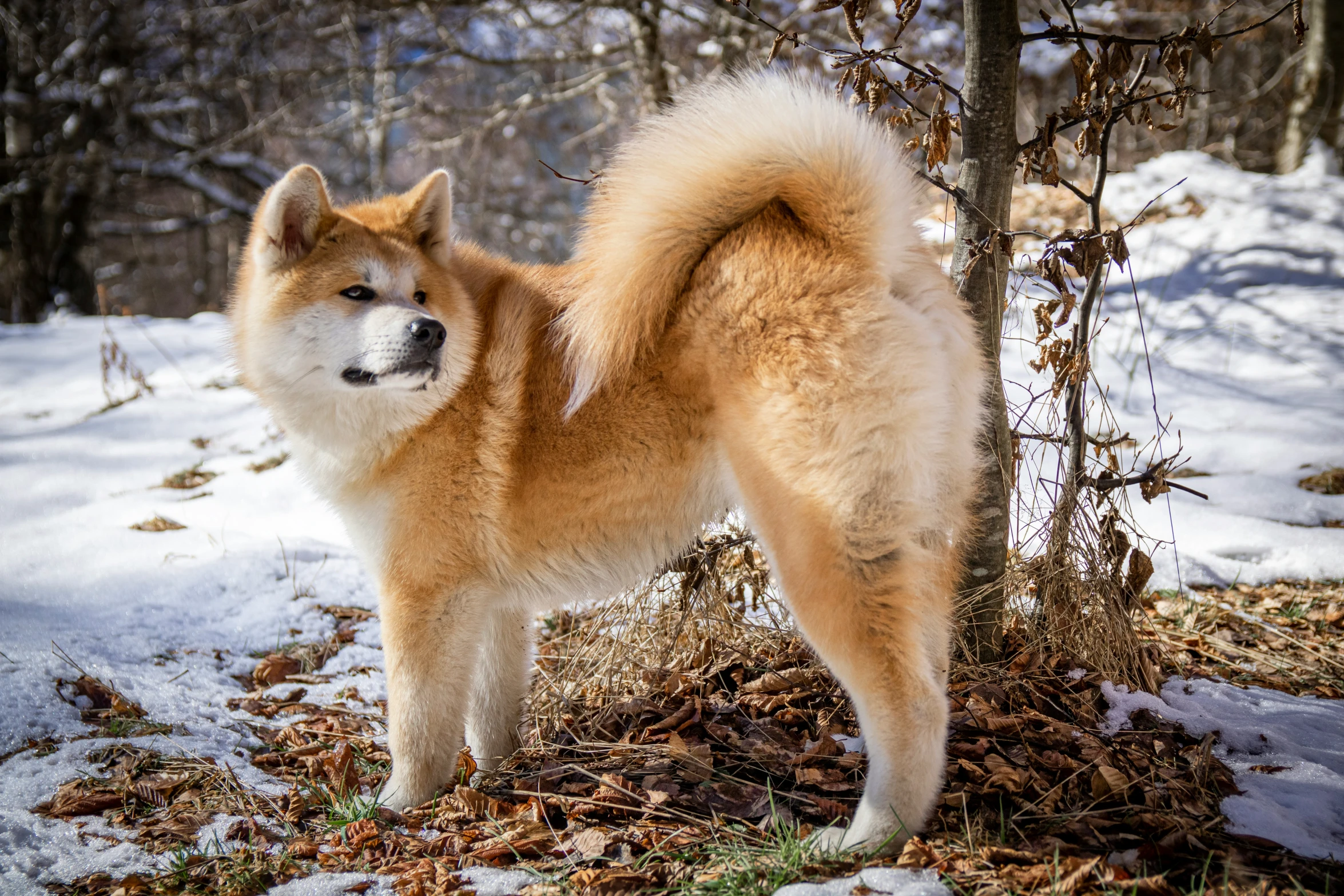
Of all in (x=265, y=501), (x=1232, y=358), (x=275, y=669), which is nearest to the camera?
(x=275, y=669)

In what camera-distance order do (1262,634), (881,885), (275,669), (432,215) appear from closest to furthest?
(881,885) < (432,215) < (1262,634) < (275,669)

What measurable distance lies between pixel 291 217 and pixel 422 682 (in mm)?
1452

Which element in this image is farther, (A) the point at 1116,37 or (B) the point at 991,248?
(B) the point at 991,248

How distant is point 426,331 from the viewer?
222 cm

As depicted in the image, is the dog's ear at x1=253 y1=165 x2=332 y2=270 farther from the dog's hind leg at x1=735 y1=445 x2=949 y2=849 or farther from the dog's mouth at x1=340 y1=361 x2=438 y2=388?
the dog's hind leg at x1=735 y1=445 x2=949 y2=849

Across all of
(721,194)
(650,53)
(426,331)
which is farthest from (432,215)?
(650,53)

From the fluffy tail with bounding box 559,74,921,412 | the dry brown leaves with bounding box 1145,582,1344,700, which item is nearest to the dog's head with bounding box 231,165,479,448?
the fluffy tail with bounding box 559,74,921,412

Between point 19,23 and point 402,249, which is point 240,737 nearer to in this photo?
point 402,249

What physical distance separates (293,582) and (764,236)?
9.51 ft

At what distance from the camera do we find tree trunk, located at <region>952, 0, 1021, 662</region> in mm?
2445

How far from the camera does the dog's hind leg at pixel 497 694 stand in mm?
2646

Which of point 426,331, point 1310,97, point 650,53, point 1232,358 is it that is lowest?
point 426,331

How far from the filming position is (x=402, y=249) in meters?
2.51

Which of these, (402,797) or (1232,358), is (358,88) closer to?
(1232,358)
